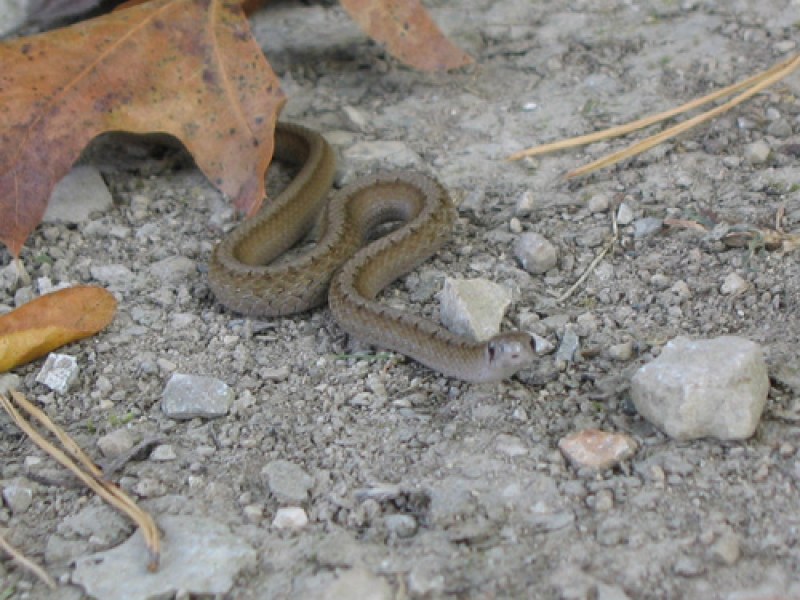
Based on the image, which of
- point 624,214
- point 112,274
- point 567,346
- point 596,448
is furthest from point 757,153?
point 112,274

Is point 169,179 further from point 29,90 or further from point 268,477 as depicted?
point 268,477

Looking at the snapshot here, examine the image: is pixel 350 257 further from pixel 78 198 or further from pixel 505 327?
pixel 78 198

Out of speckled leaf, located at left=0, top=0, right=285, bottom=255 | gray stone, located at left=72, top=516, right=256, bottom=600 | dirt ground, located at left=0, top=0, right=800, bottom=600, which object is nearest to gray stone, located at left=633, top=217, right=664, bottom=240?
dirt ground, located at left=0, top=0, right=800, bottom=600

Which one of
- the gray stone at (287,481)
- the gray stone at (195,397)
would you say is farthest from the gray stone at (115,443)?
the gray stone at (287,481)

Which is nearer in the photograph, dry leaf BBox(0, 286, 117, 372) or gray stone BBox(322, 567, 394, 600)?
gray stone BBox(322, 567, 394, 600)

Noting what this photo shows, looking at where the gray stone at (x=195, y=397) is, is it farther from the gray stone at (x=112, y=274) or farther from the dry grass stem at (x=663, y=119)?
the dry grass stem at (x=663, y=119)

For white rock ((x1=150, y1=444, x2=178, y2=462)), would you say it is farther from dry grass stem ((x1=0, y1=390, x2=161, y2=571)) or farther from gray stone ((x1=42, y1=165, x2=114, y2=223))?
gray stone ((x1=42, y1=165, x2=114, y2=223))

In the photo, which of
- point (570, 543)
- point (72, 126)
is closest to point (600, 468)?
point (570, 543)
